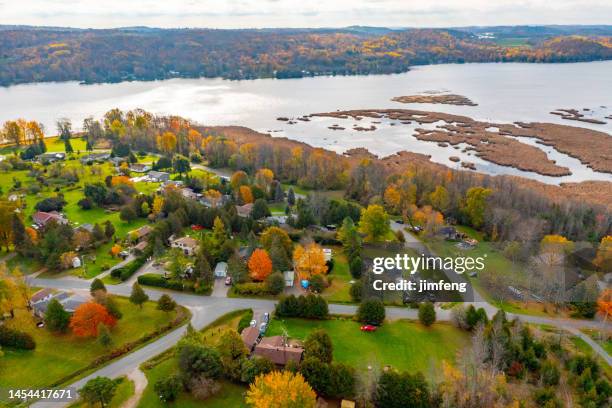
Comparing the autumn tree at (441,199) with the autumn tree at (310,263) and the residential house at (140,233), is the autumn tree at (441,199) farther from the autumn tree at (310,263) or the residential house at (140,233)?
the residential house at (140,233)

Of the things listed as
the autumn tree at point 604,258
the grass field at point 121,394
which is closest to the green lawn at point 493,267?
the autumn tree at point 604,258

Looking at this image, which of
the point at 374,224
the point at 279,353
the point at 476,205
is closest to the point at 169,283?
the point at 279,353

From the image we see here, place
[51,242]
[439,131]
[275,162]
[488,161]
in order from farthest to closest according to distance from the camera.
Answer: [439,131], [488,161], [275,162], [51,242]

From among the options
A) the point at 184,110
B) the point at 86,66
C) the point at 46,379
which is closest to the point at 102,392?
the point at 46,379

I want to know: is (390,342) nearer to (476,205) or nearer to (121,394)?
(121,394)

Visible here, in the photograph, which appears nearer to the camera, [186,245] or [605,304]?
[605,304]

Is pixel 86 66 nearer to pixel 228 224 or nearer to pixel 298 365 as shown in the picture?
pixel 228 224
